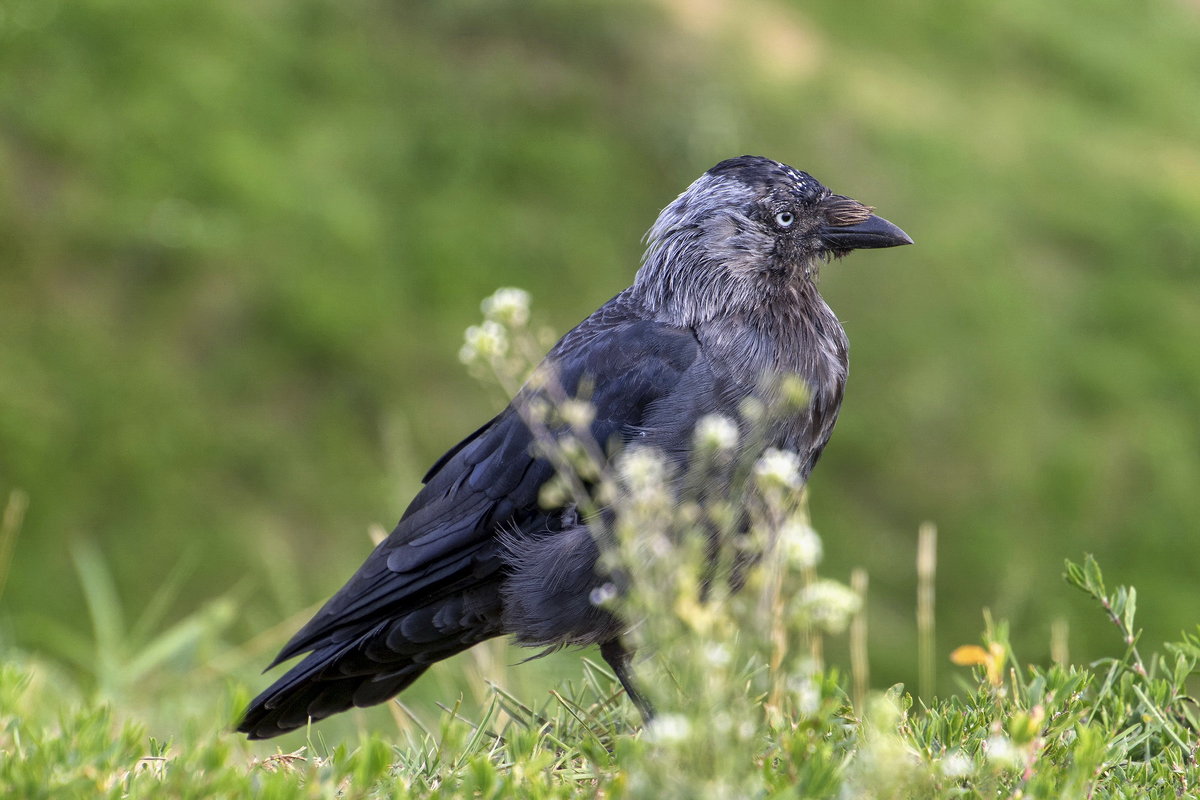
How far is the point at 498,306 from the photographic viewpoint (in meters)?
3.14

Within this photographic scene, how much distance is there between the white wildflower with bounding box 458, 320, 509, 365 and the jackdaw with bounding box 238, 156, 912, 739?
369 mm

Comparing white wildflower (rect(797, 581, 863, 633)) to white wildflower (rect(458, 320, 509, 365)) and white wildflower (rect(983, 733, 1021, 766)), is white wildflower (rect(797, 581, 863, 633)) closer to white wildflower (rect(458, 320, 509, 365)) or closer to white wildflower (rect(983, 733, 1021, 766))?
white wildflower (rect(983, 733, 1021, 766))

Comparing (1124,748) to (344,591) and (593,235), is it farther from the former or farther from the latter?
(593,235)

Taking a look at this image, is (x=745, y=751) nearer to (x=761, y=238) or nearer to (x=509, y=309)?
(x=509, y=309)

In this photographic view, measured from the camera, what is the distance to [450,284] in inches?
278

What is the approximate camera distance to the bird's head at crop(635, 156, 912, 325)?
3941mm

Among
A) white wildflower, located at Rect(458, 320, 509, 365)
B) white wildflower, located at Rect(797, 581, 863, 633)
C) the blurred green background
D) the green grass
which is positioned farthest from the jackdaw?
the blurred green background

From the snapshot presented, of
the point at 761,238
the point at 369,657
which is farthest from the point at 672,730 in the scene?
the point at 761,238

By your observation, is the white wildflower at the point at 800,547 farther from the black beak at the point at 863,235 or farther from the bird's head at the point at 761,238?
the black beak at the point at 863,235

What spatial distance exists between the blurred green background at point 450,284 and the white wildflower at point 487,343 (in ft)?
7.88

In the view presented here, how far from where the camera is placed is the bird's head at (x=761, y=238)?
12.9 feet

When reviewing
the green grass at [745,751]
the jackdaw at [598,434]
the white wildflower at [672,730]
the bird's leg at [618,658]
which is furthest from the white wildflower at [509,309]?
the white wildflower at [672,730]

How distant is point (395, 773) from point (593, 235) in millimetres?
5026

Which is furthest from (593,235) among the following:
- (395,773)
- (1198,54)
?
(1198,54)
